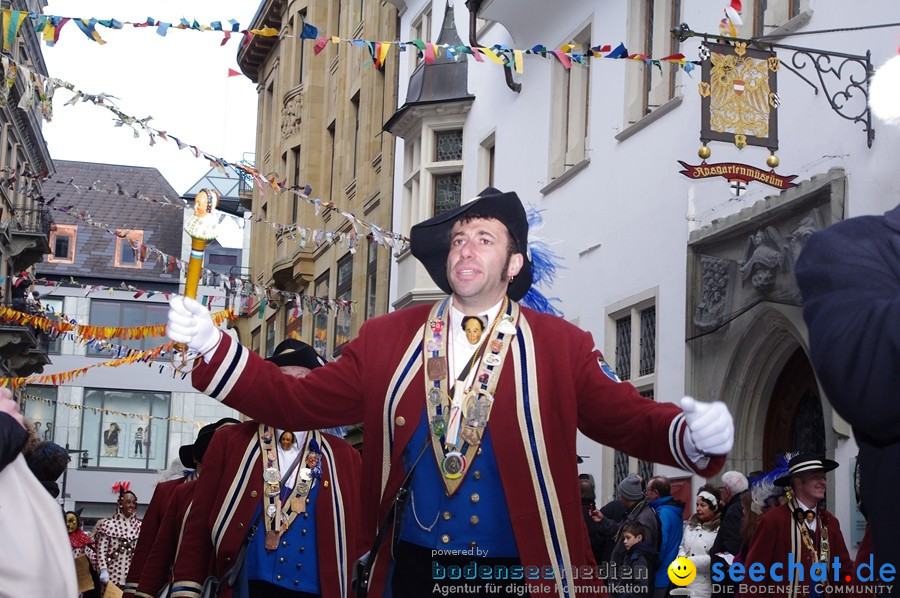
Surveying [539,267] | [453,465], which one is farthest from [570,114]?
[453,465]

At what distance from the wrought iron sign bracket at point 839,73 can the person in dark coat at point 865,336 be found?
893 cm

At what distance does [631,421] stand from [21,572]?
2005 mm

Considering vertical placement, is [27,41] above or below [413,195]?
above

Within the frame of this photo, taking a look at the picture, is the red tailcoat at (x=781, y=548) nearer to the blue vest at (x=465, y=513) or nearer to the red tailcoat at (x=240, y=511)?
the red tailcoat at (x=240, y=511)

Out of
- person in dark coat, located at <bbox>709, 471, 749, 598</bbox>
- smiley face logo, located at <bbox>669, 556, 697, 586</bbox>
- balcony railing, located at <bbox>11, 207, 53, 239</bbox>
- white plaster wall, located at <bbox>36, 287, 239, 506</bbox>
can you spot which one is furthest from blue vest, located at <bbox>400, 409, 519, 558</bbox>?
white plaster wall, located at <bbox>36, 287, 239, 506</bbox>

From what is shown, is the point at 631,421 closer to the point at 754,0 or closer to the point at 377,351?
the point at 377,351

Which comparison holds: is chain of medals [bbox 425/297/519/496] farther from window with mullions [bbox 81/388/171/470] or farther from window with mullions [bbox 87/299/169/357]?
window with mullions [bbox 87/299/169/357]

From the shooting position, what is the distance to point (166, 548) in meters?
9.12

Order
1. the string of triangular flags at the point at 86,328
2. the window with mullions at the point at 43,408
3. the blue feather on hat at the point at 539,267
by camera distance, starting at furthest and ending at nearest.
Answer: the window with mullions at the point at 43,408
the string of triangular flags at the point at 86,328
the blue feather on hat at the point at 539,267

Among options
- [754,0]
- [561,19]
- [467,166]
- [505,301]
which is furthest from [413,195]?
[505,301]

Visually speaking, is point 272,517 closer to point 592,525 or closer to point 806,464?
point 806,464

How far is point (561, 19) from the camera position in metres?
19.8

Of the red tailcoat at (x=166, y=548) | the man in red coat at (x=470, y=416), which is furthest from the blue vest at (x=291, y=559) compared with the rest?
the man in red coat at (x=470, y=416)

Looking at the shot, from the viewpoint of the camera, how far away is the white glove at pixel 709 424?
448 centimetres
